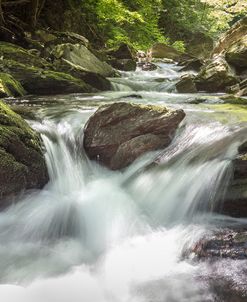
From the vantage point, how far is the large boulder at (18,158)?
4.30m

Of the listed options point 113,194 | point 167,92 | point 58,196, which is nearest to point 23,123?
point 58,196

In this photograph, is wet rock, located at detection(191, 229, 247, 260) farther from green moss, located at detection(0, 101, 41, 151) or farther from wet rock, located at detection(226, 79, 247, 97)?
wet rock, located at detection(226, 79, 247, 97)

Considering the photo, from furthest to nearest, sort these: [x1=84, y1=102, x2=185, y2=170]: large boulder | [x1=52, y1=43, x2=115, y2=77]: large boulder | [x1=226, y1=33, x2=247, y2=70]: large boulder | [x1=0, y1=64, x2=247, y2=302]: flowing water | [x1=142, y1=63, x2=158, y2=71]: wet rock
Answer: [x1=142, y1=63, x2=158, y2=71]: wet rock → [x1=226, y1=33, x2=247, y2=70]: large boulder → [x1=52, y1=43, x2=115, y2=77]: large boulder → [x1=84, y1=102, x2=185, y2=170]: large boulder → [x1=0, y1=64, x2=247, y2=302]: flowing water

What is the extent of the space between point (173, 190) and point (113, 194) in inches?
30.3

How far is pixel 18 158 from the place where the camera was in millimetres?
4523

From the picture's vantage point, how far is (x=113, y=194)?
4.89 m

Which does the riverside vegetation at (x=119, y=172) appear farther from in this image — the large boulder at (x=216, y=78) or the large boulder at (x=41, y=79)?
the large boulder at (x=216, y=78)

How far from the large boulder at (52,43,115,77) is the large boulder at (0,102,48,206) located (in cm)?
564

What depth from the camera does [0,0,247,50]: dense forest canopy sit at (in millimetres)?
13602

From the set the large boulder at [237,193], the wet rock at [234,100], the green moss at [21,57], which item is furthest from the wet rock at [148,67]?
the large boulder at [237,193]

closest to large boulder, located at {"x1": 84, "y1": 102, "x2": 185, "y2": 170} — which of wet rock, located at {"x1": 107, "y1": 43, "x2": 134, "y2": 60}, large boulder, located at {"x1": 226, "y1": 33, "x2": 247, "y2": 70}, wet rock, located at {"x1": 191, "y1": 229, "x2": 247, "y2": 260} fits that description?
wet rock, located at {"x1": 191, "y1": 229, "x2": 247, "y2": 260}

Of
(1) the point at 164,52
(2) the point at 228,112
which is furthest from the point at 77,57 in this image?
(1) the point at 164,52

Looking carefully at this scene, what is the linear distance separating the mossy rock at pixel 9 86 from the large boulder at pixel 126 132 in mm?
3051

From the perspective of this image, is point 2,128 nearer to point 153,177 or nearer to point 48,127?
point 48,127
